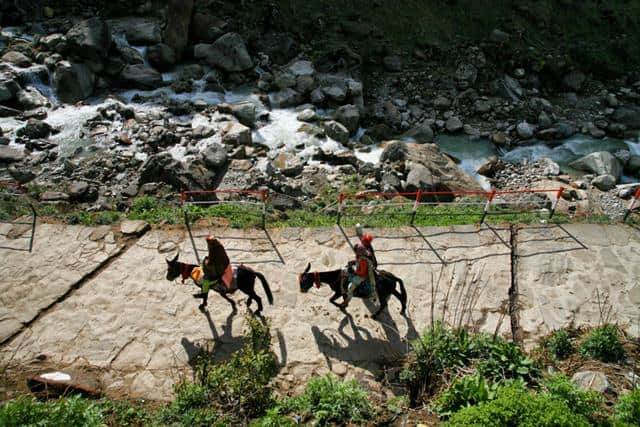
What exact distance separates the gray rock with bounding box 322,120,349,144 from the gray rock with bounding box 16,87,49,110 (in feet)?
37.5

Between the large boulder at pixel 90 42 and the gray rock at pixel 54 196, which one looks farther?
the large boulder at pixel 90 42

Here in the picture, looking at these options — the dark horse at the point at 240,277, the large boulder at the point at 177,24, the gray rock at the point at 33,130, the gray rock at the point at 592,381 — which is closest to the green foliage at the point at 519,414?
the gray rock at the point at 592,381

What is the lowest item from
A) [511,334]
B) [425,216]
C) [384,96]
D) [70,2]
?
[511,334]

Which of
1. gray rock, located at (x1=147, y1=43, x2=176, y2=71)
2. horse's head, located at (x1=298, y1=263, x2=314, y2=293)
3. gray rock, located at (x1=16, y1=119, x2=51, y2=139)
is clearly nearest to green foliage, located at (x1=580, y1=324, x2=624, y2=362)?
horse's head, located at (x1=298, y1=263, x2=314, y2=293)

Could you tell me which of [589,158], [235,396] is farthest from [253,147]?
[589,158]

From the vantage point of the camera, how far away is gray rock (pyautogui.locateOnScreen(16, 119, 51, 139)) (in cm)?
1612

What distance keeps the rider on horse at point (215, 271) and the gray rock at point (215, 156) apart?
24.5ft

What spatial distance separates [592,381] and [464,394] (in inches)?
92.5

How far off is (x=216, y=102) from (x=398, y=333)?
14139 mm

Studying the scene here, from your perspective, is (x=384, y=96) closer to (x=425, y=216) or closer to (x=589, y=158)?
(x=589, y=158)

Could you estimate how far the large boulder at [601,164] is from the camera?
1650cm

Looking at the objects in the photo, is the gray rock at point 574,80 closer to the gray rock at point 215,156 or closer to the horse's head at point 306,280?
the gray rock at point 215,156

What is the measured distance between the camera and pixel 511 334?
874 centimetres

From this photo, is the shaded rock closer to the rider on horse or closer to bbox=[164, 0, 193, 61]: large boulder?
the rider on horse
